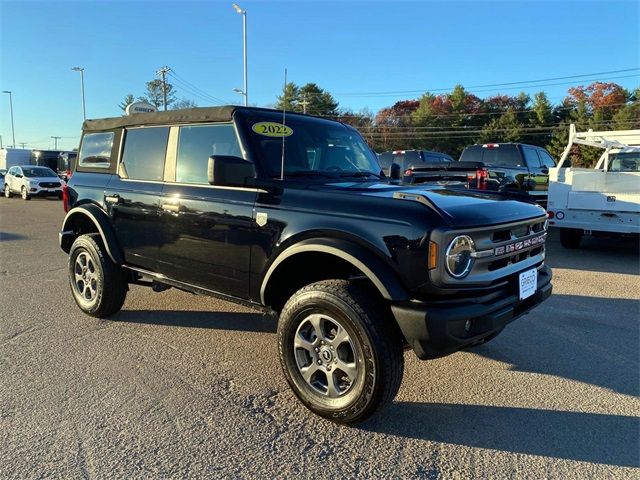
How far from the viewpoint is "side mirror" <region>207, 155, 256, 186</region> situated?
10.6ft

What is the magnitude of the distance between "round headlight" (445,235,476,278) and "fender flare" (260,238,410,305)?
30 cm

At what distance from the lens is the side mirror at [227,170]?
127 inches

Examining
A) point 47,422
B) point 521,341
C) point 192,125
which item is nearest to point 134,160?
point 192,125

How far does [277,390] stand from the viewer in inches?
138

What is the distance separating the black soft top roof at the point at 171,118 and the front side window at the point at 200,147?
0.07 meters

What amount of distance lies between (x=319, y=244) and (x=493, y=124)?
63448 mm

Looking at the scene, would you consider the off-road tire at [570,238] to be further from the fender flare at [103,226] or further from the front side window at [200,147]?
the fender flare at [103,226]

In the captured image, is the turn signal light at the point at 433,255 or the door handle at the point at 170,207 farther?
the door handle at the point at 170,207

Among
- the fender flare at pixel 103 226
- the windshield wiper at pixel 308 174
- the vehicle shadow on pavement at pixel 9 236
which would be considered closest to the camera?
the windshield wiper at pixel 308 174

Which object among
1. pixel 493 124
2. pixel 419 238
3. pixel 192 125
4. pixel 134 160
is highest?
pixel 493 124

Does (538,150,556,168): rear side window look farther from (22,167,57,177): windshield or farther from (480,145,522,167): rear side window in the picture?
(22,167,57,177): windshield

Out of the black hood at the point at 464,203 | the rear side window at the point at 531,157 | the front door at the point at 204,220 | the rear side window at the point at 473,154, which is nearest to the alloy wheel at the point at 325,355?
the front door at the point at 204,220

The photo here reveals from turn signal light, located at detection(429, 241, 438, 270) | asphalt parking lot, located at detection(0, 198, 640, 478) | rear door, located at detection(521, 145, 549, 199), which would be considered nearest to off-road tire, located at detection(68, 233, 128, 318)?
asphalt parking lot, located at detection(0, 198, 640, 478)

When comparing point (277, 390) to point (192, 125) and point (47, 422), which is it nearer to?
point (47, 422)
